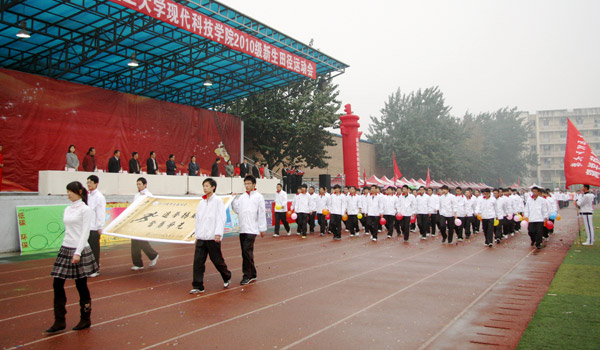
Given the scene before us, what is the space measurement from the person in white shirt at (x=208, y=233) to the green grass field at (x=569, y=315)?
4.23 m

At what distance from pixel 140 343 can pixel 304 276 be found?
3887mm

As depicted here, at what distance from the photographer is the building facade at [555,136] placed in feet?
289

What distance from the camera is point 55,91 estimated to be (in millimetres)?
18500

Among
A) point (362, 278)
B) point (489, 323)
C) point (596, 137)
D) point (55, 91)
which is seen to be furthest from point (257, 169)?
point (596, 137)

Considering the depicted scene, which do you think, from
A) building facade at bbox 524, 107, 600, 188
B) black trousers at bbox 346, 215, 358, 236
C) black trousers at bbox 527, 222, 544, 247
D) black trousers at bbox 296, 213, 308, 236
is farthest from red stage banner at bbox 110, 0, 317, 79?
building facade at bbox 524, 107, 600, 188

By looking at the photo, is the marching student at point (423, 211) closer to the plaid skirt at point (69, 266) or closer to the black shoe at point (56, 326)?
the plaid skirt at point (69, 266)

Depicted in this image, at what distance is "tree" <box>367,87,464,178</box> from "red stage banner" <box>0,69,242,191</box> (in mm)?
24305

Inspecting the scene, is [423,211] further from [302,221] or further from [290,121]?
[290,121]

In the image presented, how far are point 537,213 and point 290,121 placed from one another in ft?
56.5

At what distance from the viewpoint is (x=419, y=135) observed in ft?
153

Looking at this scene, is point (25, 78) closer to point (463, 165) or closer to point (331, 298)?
point (331, 298)

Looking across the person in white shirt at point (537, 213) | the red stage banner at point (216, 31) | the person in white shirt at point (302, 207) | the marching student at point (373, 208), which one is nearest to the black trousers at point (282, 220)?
the person in white shirt at point (302, 207)

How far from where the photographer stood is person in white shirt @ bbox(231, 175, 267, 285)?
7258 millimetres

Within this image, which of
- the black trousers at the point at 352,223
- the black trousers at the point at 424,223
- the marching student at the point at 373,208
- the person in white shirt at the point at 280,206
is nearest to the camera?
the black trousers at the point at 424,223
